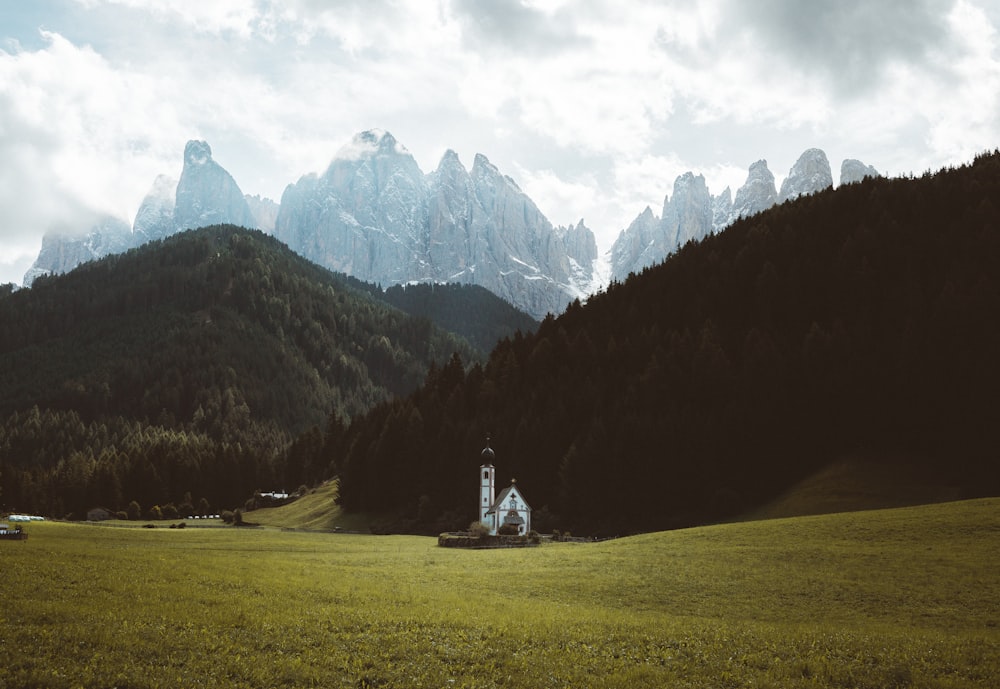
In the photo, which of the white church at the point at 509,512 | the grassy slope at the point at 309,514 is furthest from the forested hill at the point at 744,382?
the grassy slope at the point at 309,514

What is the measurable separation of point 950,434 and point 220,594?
254 ft

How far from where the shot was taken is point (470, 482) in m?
98.9

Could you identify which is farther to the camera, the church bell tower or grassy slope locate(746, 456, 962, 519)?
the church bell tower

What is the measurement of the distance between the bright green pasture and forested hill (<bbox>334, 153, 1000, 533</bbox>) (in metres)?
36.0

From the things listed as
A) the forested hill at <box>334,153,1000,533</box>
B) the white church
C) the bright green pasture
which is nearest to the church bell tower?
the white church

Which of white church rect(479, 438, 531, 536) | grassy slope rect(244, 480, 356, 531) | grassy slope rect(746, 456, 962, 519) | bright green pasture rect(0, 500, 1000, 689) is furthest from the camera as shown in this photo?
grassy slope rect(244, 480, 356, 531)

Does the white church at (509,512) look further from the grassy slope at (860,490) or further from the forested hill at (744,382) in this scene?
→ the grassy slope at (860,490)

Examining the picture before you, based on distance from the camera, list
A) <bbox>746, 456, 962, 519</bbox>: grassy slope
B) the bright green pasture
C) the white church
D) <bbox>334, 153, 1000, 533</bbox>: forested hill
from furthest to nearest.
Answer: the white church
<bbox>334, 153, 1000, 533</bbox>: forested hill
<bbox>746, 456, 962, 519</bbox>: grassy slope
the bright green pasture

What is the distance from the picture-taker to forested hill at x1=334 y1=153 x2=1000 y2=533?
78438 millimetres

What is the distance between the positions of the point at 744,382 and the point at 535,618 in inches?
2634

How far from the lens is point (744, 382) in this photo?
282 ft

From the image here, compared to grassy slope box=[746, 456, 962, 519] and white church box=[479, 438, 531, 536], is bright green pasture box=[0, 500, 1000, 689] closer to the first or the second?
grassy slope box=[746, 456, 962, 519]

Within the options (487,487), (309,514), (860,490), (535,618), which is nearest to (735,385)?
(860,490)

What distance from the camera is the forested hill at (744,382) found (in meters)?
78.4
